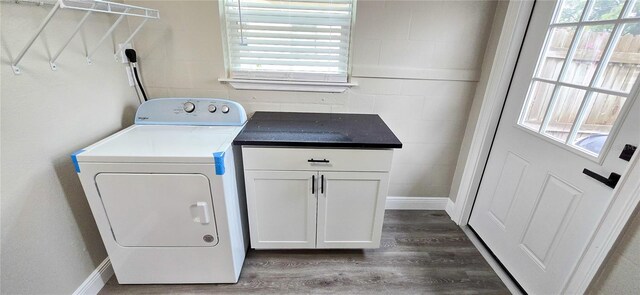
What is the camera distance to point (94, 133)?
4.62 ft

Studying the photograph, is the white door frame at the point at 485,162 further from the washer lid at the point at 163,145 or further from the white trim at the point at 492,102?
the washer lid at the point at 163,145

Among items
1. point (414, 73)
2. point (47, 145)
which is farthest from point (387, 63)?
point (47, 145)

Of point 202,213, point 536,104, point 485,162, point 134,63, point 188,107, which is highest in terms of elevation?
point 134,63

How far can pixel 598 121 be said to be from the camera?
3.83ft

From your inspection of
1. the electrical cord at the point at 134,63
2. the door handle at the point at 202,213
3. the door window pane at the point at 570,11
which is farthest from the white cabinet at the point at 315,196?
the door window pane at the point at 570,11

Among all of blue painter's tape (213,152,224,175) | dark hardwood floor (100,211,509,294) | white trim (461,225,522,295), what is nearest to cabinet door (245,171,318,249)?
dark hardwood floor (100,211,509,294)

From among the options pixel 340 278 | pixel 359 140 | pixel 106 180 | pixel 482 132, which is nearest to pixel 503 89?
pixel 482 132

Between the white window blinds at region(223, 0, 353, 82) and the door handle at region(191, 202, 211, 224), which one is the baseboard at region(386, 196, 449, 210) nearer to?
the white window blinds at region(223, 0, 353, 82)

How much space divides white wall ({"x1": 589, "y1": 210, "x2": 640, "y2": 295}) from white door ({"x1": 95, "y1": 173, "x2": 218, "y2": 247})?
1.73m

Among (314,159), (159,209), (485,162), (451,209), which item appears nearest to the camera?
(159,209)

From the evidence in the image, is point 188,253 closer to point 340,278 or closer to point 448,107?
point 340,278

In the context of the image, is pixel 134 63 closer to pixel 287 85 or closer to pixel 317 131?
pixel 287 85

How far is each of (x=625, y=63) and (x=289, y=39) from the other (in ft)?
5.41

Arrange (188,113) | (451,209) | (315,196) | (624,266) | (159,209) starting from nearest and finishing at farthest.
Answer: (624,266) → (159,209) → (315,196) → (188,113) → (451,209)
